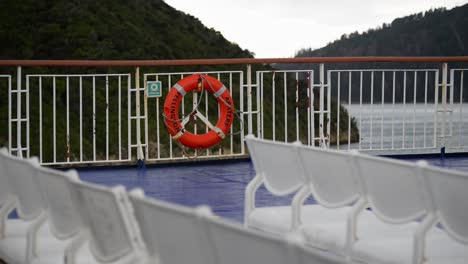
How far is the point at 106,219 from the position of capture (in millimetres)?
2377

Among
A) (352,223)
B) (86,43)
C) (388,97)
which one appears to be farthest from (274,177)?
(388,97)

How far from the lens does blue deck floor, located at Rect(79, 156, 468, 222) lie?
221 inches

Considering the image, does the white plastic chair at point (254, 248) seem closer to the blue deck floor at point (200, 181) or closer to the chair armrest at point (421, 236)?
the chair armrest at point (421, 236)

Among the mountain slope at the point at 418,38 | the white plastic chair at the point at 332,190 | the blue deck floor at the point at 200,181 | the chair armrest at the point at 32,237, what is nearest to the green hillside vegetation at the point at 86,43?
the mountain slope at the point at 418,38

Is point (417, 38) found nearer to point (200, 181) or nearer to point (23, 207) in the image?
point (200, 181)

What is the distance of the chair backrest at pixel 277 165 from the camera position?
3.85 m

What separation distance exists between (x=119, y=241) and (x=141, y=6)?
140 ft

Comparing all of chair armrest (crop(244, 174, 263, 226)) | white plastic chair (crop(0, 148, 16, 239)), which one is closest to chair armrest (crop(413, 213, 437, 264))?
chair armrest (crop(244, 174, 263, 226))

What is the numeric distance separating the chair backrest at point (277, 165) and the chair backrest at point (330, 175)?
0.08 m

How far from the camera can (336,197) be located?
355 cm

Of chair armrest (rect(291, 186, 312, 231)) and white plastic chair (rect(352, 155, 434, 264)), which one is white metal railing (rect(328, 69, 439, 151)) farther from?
white plastic chair (rect(352, 155, 434, 264))

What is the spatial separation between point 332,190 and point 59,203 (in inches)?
44.7

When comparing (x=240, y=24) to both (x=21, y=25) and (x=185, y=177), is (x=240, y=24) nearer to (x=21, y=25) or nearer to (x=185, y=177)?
(x=21, y=25)

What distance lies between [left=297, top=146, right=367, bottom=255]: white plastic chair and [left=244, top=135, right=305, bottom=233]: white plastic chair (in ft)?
0.32
